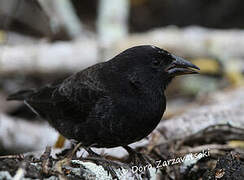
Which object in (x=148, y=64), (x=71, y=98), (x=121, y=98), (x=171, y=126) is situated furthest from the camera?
(x=171, y=126)

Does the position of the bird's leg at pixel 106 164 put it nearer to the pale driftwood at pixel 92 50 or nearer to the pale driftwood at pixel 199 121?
the pale driftwood at pixel 199 121

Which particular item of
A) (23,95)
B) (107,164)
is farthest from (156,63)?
(23,95)

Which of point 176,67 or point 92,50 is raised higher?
point 176,67

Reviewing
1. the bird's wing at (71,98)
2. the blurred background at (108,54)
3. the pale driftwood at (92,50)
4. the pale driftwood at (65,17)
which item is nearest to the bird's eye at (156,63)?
the bird's wing at (71,98)

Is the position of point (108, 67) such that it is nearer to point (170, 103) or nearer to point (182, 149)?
point (182, 149)

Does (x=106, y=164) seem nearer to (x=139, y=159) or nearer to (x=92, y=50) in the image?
(x=139, y=159)
